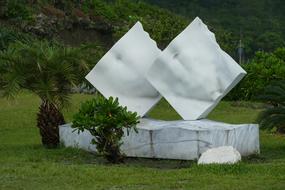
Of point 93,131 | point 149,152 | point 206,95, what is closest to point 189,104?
point 206,95

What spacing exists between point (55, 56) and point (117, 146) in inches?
97.8

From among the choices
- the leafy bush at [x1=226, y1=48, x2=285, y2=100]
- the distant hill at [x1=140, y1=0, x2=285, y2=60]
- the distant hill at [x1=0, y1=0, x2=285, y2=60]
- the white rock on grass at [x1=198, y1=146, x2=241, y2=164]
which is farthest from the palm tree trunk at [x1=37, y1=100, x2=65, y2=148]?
the distant hill at [x1=140, y1=0, x2=285, y2=60]

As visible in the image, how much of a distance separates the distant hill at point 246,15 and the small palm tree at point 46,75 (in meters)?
31.4

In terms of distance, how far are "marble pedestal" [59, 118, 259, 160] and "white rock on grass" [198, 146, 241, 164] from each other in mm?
727

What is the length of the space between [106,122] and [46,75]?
8.32 ft

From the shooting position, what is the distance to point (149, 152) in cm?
1194

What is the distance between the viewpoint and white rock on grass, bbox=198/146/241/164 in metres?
10.3

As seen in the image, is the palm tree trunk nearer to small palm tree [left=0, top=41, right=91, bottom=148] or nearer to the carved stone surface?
small palm tree [left=0, top=41, right=91, bottom=148]

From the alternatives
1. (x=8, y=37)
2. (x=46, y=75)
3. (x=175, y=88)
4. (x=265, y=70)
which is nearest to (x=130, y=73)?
(x=175, y=88)

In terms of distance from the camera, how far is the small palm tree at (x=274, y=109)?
42.9 ft

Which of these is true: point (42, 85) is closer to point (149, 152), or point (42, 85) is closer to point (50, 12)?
point (149, 152)

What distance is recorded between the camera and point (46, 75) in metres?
12.9

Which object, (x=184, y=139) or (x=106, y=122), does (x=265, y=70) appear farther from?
(x=106, y=122)

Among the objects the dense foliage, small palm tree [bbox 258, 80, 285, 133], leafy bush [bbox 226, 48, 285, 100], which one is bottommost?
small palm tree [bbox 258, 80, 285, 133]
